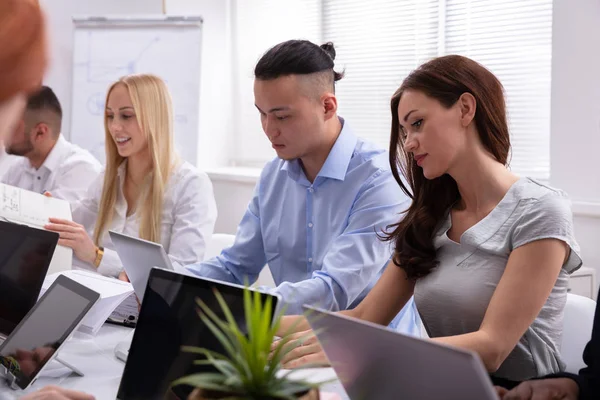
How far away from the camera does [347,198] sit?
2.53 m

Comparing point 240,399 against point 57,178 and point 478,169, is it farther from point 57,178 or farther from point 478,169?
point 57,178

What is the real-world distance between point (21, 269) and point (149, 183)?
3.85 ft

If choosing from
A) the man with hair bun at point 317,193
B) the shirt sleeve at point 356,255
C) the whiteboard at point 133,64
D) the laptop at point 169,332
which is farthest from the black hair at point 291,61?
the whiteboard at point 133,64

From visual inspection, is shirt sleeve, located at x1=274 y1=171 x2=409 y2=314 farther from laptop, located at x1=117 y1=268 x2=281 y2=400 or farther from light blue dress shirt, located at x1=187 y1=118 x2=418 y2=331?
laptop, located at x1=117 y1=268 x2=281 y2=400

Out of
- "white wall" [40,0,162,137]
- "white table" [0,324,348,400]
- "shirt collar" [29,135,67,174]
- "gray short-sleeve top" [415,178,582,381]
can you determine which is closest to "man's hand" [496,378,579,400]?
"gray short-sleeve top" [415,178,582,381]

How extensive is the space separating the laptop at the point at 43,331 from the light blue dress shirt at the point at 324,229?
61cm

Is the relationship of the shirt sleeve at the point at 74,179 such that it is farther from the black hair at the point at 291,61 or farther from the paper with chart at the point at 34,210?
the black hair at the point at 291,61

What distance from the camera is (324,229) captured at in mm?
2559

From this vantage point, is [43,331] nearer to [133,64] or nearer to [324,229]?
[324,229]

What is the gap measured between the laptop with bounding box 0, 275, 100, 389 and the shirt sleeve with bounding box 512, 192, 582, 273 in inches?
39.4

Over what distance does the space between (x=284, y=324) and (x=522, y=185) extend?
0.72m

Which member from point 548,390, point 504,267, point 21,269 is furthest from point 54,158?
point 548,390

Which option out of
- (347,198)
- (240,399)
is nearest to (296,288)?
(347,198)

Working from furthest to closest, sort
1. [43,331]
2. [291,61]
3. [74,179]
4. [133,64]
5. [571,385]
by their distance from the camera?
[133,64] < [74,179] < [291,61] < [43,331] < [571,385]
